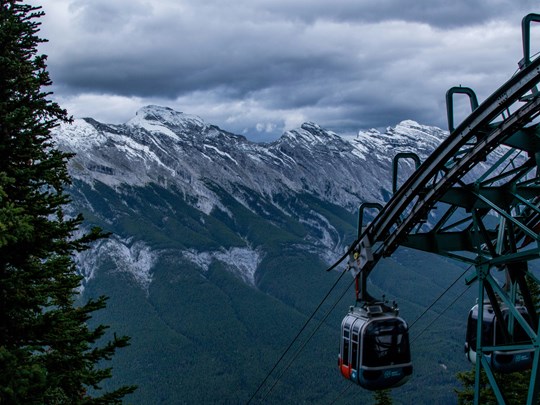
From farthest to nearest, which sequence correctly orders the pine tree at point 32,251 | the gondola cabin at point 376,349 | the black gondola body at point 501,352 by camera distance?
the gondola cabin at point 376,349, the black gondola body at point 501,352, the pine tree at point 32,251

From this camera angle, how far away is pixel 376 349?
21828 mm

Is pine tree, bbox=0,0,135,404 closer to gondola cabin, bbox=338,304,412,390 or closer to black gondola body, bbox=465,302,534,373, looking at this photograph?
gondola cabin, bbox=338,304,412,390

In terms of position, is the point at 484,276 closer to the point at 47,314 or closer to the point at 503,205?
the point at 503,205

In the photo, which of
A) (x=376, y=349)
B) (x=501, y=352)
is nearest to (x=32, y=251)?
(x=376, y=349)

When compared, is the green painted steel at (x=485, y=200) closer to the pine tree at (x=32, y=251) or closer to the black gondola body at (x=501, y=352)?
the black gondola body at (x=501, y=352)

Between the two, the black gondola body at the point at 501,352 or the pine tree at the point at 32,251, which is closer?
the pine tree at the point at 32,251

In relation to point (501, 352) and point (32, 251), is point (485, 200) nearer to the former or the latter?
point (501, 352)

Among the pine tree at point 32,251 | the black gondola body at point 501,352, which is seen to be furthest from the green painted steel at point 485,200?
the pine tree at point 32,251

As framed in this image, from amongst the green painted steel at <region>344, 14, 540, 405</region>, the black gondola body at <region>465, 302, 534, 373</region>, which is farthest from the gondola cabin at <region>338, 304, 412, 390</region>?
the black gondola body at <region>465, 302, 534, 373</region>

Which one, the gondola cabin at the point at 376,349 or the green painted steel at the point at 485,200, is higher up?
the green painted steel at the point at 485,200

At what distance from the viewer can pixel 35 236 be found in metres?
16.1

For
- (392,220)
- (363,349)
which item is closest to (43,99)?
(392,220)

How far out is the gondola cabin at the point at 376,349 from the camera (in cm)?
2175

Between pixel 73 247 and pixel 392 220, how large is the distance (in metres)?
10.2
